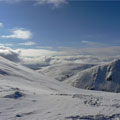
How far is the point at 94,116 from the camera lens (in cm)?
1681

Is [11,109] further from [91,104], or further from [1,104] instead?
[91,104]

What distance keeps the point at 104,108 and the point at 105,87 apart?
13882 centimetres

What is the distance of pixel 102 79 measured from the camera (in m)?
163

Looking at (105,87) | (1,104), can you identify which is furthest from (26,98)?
(105,87)

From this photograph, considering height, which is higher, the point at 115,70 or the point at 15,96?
the point at 115,70

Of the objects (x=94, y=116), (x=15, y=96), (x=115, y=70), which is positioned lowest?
(x=94, y=116)

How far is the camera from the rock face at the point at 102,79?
510ft

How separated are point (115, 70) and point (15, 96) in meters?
157

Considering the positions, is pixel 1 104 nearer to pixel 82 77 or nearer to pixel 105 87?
pixel 105 87

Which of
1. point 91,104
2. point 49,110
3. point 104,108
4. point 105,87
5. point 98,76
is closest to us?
point 49,110

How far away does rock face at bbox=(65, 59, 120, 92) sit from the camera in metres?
155

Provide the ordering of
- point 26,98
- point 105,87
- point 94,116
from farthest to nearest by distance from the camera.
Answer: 1. point 105,87
2. point 26,98
3. point 94,116

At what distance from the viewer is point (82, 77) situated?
6678 inches

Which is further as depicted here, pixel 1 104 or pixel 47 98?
pixel 47 98
